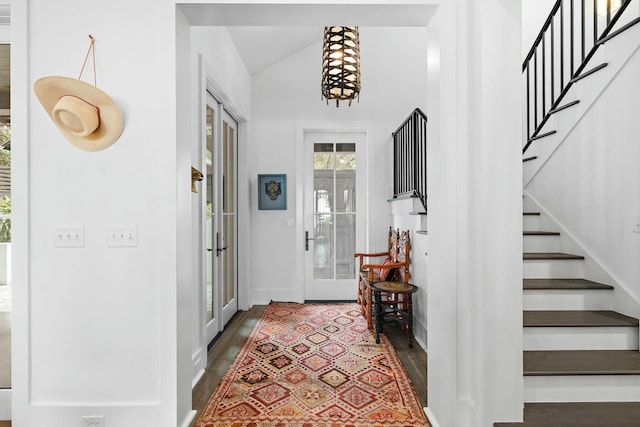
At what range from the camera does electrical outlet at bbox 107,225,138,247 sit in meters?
1.80

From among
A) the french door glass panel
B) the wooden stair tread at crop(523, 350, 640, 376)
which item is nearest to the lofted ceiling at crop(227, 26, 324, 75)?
the french door glass panel

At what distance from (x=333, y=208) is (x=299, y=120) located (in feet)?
3.93

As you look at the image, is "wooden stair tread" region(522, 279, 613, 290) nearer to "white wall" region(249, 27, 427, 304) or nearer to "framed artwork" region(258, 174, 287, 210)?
"white wall" region(249, 27, 427, 304)

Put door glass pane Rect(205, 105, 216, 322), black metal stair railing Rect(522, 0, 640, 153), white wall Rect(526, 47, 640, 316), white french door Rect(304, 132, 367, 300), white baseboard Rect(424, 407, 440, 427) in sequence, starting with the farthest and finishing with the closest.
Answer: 1. white french door Rect(304, 132, 367, 300)
2. door glass pane Rect(205, 105, 216, 322)
3. black metal stair railing Rect(522, 0, 640, 153)
4. white wall Rect(526, 47, 640, 316)
5. white baseboard Rect(424, 407, 440, 427)

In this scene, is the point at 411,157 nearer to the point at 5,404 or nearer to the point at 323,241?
the point at 323,241

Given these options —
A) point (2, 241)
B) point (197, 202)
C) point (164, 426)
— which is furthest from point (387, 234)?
point (2, 241)

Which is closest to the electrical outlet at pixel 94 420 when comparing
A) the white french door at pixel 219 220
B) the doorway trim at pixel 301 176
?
the white french door at pixel 219 220

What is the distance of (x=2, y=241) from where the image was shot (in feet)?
6.60

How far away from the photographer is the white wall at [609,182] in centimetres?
218

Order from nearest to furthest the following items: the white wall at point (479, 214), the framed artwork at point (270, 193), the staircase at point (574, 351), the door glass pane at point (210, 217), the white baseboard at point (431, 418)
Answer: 1. the white wall at point (479, 214)
2. the staircase at point (574, 351)
3. the white baseboard at point (431, 418)
4. the door glass pane at point (210, 217)
5. the framed artwork at point (270, 193)

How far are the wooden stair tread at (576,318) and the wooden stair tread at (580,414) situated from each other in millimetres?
413

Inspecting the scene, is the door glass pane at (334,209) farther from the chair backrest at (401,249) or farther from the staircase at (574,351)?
the staircase at (574,351)

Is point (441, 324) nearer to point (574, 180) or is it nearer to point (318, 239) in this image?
point (574, 180)

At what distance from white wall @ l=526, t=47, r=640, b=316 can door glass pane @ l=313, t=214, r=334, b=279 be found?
2.49 meters
